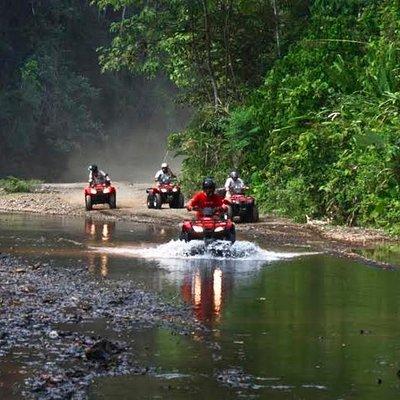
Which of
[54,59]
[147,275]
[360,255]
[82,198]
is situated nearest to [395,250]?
[360,255]

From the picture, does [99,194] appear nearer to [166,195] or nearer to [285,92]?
[166,195]

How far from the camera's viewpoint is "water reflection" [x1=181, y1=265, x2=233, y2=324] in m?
15.7

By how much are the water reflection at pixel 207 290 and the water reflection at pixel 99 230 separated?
7182mm

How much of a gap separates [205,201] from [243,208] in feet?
27.8

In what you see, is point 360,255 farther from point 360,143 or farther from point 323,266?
point 360,143

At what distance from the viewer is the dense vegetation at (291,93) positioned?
30922 mm

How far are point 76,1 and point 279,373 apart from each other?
64.9 meters

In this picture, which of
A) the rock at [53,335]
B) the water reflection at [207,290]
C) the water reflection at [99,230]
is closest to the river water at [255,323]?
the water reflection at [207,290]

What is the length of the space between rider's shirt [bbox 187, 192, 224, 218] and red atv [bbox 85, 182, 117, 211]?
1422 centimetres

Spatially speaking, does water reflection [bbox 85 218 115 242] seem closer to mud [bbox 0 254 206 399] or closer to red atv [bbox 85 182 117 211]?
red atv [bbox 85 182 117 211]

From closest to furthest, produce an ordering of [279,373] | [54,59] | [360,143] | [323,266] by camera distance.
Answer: [279,373] < [323,266] < [360,143] < [54,59]

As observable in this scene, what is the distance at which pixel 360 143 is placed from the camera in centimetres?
2938

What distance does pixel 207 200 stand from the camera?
24.3 meters

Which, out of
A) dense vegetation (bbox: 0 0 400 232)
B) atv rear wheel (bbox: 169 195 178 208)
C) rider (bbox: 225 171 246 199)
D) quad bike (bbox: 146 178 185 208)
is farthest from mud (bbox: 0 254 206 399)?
atv rear wheel (bbox: 169 195 178 208)
